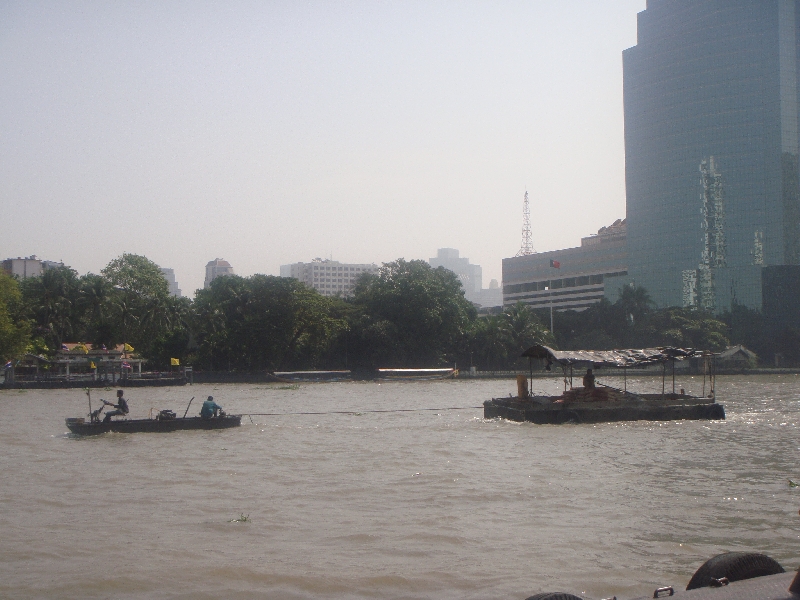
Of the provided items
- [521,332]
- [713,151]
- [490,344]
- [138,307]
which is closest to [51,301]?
[138,307]

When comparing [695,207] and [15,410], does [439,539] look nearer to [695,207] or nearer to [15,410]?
[15,410]

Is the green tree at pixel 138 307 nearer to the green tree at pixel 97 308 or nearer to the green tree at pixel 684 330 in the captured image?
the green tree at pixel 97 308

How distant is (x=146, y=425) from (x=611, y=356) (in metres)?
15.5

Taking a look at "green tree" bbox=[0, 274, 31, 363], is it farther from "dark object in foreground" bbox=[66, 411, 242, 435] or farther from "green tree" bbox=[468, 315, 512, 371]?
"green tree" bbox=[468, 315, 512, 371]

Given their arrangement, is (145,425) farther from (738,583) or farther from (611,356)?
(738,583)

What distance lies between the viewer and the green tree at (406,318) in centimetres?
6706

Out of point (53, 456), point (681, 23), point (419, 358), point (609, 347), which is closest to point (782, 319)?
point (609, 347)

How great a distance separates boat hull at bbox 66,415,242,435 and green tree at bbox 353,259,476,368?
42880 mm

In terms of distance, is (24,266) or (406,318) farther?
(24,266)

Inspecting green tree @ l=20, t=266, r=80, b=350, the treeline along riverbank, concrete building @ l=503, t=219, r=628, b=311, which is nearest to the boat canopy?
the treeline along riverbank

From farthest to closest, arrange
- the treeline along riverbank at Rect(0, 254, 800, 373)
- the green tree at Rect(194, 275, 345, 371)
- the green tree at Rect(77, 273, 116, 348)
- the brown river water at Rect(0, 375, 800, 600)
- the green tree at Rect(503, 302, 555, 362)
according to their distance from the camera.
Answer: the green tree at Rect(503, 302, 555, 362) → the green tree at Rect(77, 273, 116, 348) → the treeline along riverbank at Rect(0, 254, 800, 373) → the green tree at Rect(194, 275, 345, 371) → the brown river water at Rect(0, 375, 800, 600)

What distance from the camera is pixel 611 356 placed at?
27.5 metres

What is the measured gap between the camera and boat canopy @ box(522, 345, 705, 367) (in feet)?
84.4

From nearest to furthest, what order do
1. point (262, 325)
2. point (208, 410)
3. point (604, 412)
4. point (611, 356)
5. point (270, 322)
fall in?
point (208, 410) < point (604, 412) < point (611, 356) < point (262, 325) < point (270, 322)
